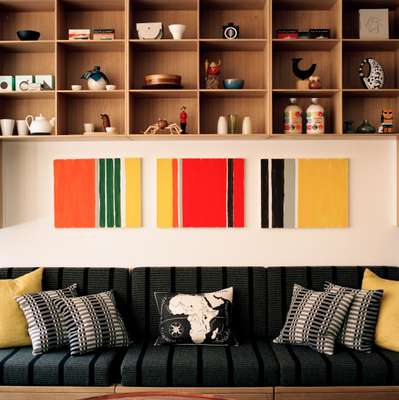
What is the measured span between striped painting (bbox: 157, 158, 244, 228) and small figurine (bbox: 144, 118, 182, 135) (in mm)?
198

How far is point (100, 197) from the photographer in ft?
11.8

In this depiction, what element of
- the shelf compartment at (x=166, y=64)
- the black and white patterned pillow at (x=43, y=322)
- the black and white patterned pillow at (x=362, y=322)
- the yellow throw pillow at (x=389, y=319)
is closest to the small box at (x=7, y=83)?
the shelf compartment at (x=166, y=64)

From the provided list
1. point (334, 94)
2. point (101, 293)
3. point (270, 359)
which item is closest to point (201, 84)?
point (334, 94)

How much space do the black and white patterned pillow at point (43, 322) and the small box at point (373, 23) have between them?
244cm

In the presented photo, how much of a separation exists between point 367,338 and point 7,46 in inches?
107

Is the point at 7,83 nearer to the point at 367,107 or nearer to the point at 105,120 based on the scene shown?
the point at 105,120

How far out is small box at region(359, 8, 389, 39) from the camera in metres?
3.36

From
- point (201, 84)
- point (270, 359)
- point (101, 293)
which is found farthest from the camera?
point (201, 84)

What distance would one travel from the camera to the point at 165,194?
11.7 ft

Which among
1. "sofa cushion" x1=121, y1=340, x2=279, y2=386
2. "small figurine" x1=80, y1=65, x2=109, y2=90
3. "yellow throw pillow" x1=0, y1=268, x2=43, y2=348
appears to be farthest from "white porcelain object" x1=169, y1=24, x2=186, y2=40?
"sofa cushion" x1=121, y1=340, x2=279, y2=386

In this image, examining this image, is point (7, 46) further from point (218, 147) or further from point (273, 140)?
point (273, 140)

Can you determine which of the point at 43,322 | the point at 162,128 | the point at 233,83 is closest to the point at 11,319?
the point at 43,322

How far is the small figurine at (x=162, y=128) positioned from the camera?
132 inches

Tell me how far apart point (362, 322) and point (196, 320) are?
0.91 m
